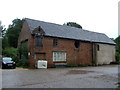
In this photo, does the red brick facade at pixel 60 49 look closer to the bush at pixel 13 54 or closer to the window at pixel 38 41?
the window at pixel 38 41

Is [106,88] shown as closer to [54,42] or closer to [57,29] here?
[54,42]

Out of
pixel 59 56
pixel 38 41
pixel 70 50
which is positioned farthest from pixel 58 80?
pixel 70 50

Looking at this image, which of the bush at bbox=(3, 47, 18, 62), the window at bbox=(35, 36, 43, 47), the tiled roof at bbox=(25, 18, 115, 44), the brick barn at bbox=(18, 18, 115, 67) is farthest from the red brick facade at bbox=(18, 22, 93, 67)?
the bush at bbox=(3, 47, 18, 62)

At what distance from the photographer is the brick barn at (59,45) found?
25938 mm

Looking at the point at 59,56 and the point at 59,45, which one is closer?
the point at 59,56

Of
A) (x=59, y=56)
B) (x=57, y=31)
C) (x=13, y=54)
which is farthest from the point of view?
(x=13, y=54)

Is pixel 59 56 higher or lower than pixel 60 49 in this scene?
lower

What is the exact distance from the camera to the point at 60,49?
28.2m

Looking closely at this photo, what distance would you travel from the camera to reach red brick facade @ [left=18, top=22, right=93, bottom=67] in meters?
25.6

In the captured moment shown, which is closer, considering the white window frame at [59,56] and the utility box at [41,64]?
the utility box at [41,64]

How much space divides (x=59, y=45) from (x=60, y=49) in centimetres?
67

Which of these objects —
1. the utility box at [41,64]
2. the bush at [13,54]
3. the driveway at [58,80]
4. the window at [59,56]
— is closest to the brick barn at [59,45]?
the window at [59,56]

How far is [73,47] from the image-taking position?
98.8ft

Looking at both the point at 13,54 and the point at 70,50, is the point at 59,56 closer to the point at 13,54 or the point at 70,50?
the point at 70,50
